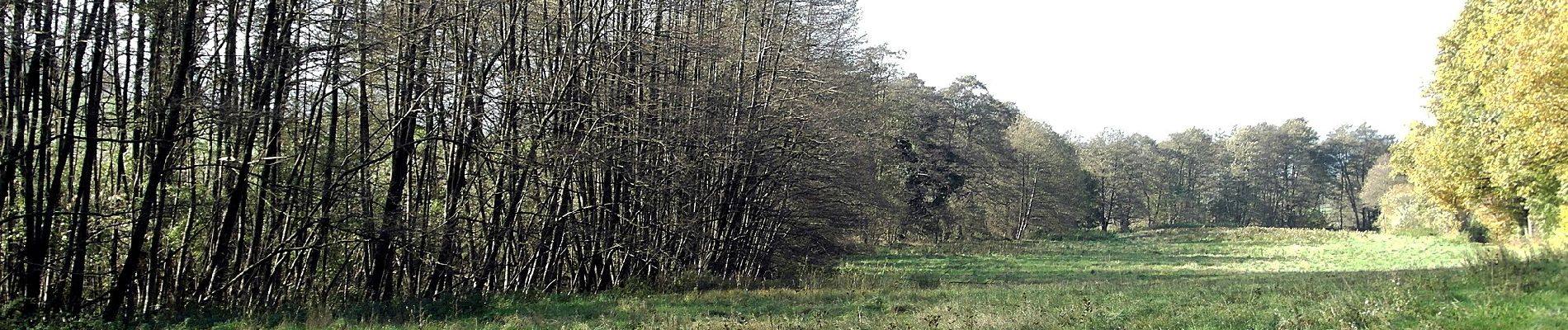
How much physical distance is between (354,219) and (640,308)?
439 cm

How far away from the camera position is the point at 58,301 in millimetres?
11219

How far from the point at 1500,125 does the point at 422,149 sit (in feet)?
65.1

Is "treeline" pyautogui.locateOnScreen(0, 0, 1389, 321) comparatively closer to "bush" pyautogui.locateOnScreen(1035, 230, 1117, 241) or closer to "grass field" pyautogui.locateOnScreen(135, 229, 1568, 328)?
"grass field" pyautogui.locateOnScreen(135, 229, 1568, 328)

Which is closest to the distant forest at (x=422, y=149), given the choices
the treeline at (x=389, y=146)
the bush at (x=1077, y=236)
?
the treeline at (x=389, y=146)

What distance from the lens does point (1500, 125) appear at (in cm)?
1673

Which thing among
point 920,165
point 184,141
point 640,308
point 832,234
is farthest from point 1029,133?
point 184,141

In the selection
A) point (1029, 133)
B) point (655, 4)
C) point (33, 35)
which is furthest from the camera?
point (1029, 133)

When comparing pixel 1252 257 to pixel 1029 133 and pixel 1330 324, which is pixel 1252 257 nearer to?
pixel 1029 133

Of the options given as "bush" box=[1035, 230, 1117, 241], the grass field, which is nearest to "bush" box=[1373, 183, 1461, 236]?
"bush" box=[1035, 230, 1117, 241]

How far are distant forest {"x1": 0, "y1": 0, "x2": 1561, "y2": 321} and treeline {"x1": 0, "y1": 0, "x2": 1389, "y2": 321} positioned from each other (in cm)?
6

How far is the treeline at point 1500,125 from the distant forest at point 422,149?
16.7 inches

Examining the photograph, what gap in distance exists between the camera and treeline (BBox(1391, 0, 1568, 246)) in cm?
1414

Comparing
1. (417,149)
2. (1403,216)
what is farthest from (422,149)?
(1403,216)

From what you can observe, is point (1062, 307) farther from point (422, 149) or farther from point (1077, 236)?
point (1077, 236)
